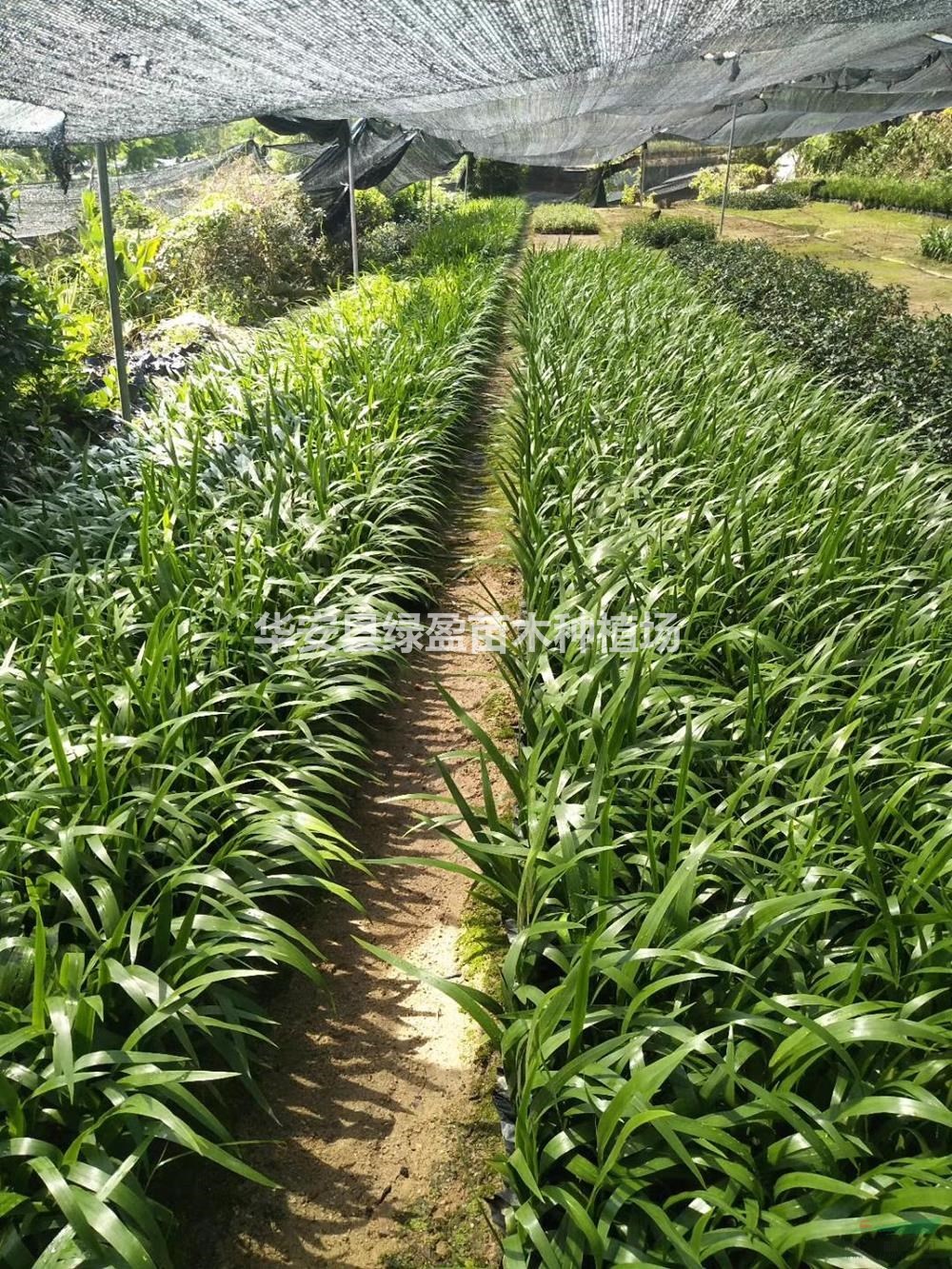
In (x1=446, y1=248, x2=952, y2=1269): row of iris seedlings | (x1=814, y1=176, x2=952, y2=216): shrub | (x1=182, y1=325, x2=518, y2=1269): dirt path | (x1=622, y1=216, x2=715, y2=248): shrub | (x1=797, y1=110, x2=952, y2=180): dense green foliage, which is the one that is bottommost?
(x1=182, y1=325, x2=518, y2=1269): dirt path

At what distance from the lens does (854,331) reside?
16.8 ft

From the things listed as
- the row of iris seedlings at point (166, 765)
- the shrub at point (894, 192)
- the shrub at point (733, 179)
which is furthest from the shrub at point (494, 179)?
the row of iris seedlings at point (166, 765)

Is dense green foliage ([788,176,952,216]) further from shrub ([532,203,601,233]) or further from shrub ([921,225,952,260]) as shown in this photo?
shrub ([532,203,601,233])

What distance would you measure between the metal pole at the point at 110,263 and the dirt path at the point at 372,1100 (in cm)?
260

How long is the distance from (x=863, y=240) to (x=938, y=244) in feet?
8.81

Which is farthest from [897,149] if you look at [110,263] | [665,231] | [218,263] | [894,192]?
[110,263]

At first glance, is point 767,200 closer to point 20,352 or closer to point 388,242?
point 388,242

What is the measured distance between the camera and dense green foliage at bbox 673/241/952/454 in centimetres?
420

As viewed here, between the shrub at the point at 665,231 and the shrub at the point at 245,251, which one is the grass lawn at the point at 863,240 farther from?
the shrub at the point at 245,251

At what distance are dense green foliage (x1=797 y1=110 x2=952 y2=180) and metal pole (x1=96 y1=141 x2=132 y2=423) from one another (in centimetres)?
1329

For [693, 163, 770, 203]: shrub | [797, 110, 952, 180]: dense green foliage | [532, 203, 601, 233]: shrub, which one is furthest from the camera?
[693, 163, 770, 203]: shrub

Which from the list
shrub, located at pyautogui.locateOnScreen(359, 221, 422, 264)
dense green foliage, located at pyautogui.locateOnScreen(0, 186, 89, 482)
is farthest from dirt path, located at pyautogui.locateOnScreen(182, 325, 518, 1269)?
shrub, located at pyautogui.locateOnScreen(359, 221, 422, 264)

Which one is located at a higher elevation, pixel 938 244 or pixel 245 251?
pixel 938 244

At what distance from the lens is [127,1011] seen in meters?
1.40
